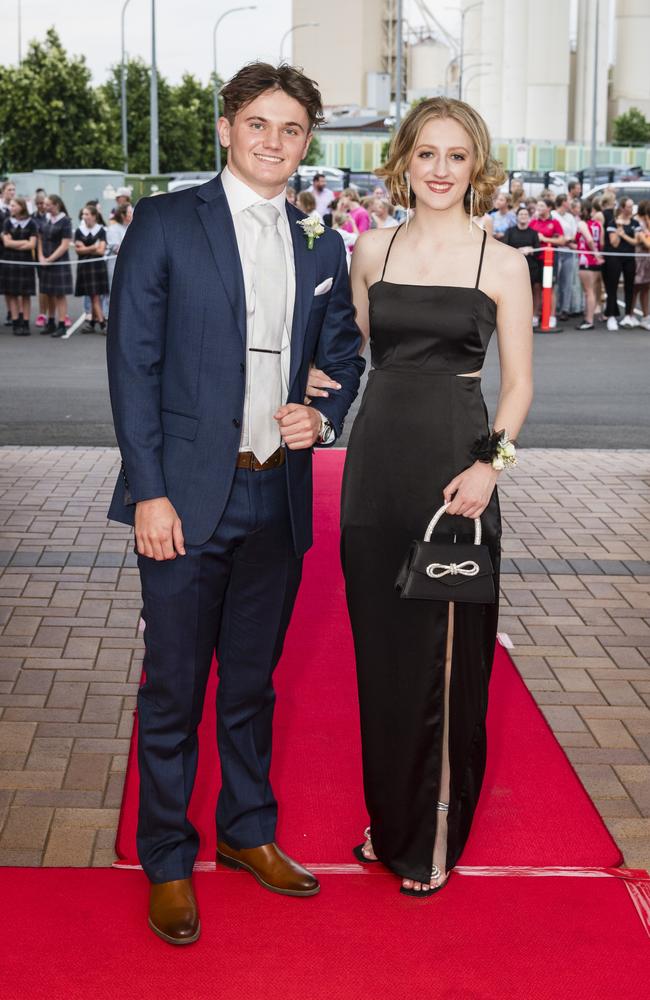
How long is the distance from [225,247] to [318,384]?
46 cm

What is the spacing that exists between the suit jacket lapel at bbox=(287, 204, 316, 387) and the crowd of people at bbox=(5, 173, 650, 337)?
13.9m

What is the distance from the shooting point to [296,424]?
10.2ft

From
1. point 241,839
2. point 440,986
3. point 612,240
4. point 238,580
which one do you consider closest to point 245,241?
point 238,580

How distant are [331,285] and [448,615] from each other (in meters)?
0.91

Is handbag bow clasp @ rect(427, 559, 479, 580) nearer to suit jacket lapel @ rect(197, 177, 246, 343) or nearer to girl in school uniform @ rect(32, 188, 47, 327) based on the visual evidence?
suit jacket lapel @ rect(197, 177, 246, 343)

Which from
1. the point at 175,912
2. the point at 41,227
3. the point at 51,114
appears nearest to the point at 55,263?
the point at 41,227

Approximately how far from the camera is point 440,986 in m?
2.98

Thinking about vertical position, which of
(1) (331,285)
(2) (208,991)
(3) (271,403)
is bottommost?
(2) (208,991)

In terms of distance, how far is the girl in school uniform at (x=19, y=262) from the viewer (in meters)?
17.2

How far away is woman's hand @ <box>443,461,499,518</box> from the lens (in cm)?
330

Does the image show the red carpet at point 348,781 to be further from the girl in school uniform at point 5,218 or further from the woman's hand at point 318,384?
the girl in school uniform at point 5,218

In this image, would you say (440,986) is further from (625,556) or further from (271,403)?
(625,556)

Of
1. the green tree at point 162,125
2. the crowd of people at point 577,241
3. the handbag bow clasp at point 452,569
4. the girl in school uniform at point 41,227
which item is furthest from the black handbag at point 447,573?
the green tree at point 162,125

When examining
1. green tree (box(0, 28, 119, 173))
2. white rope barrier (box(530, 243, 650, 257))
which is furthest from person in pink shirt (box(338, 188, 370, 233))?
green tree (box(0, 28, 119, 173))
